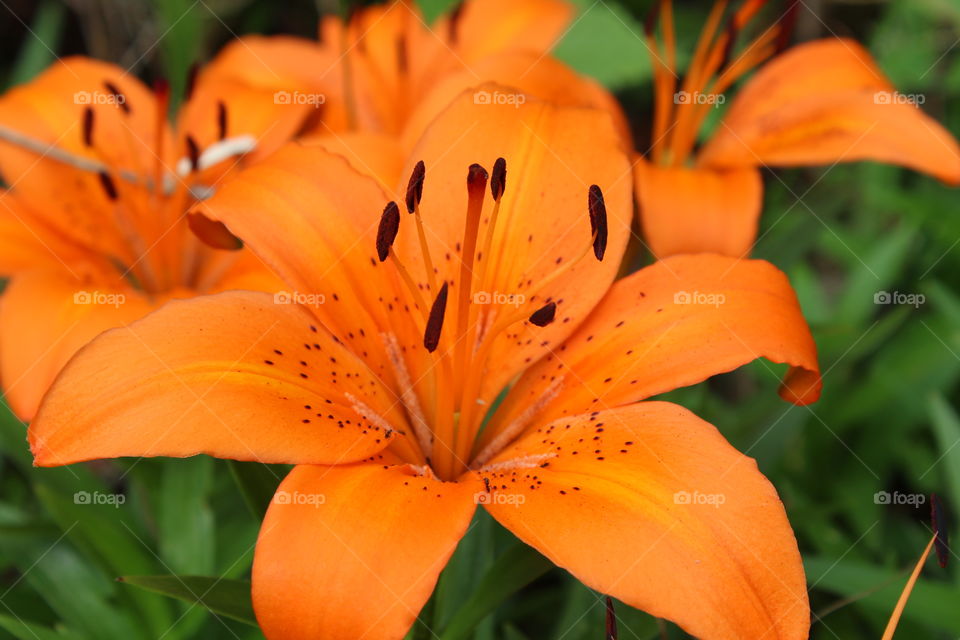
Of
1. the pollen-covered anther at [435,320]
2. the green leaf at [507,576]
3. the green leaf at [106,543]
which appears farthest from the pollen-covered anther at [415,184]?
the green leaf at [106,543]

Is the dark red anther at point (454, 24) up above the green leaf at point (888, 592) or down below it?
above

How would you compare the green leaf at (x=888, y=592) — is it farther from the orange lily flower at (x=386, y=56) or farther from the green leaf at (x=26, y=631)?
the green leaf at (x=26, y=631)

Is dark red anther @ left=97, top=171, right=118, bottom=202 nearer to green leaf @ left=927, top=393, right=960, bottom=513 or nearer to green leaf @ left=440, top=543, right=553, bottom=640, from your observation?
green leaf @ left=440, top=543, right=553, bottom=640

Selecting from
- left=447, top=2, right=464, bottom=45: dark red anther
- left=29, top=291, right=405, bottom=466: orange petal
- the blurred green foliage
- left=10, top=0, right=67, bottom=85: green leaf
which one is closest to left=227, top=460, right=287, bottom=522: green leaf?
the blurred green foliage

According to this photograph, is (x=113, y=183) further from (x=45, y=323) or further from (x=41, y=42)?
(x=41, y=42)

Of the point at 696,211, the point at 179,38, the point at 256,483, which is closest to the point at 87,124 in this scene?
the point at 256,483

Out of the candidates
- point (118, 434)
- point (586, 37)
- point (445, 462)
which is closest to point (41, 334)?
point (118, 434)

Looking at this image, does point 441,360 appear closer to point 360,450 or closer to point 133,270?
point 360,450
